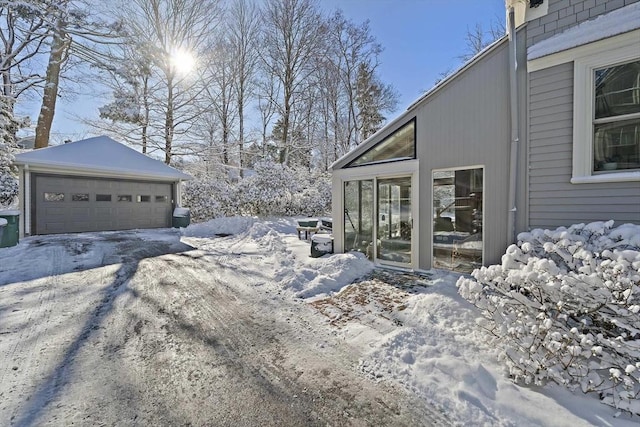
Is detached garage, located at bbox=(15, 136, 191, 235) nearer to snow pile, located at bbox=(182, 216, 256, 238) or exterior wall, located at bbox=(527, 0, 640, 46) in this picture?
snow pile, located at bbox=(182, 216, 256, 238)

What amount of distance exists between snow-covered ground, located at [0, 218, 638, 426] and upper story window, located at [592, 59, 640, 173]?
2684mm

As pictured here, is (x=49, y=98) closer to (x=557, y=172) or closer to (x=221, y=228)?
(x=221, y=228)

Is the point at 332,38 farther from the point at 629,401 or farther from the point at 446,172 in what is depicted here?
the point at 629,401

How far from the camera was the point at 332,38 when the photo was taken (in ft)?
70.8

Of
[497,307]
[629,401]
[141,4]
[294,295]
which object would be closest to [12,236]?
[294,295]

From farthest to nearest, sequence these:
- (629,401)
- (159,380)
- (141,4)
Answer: (141,4) < (159,380) < (629,401)

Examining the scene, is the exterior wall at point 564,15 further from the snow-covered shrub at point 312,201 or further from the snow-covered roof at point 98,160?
the snow-covered roof at point 98,160

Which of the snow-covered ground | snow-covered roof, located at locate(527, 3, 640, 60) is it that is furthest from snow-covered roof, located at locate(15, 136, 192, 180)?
snow-covered roof, located at locate(527, 3, 640, 60)

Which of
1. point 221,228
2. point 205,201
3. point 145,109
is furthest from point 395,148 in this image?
point 145,109

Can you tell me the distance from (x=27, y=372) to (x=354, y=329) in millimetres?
3314

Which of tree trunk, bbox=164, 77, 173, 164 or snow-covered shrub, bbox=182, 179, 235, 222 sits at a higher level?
tree trunk, bbox=164, 77, 173, 164

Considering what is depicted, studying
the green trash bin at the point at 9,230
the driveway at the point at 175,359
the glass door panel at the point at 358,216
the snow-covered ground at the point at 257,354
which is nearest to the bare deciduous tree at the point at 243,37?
the green trash bin at the point at 9,230

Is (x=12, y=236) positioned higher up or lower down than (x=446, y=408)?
higher up

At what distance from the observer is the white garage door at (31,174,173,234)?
11242 mm
